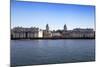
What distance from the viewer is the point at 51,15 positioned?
2.62m

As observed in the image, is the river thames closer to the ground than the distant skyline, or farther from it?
closer to the ground

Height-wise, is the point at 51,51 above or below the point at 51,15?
below

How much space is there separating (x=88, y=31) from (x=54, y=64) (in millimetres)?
710

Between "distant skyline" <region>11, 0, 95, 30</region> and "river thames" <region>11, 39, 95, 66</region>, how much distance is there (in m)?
0.22

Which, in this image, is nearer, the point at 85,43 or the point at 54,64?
the point at 54,64

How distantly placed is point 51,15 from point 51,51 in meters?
0.49

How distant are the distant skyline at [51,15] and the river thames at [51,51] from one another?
0.22 m

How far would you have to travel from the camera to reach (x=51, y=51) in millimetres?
2637

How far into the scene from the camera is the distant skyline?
8.08 feet

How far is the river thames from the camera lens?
2.50m

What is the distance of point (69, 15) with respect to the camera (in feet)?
8.91
